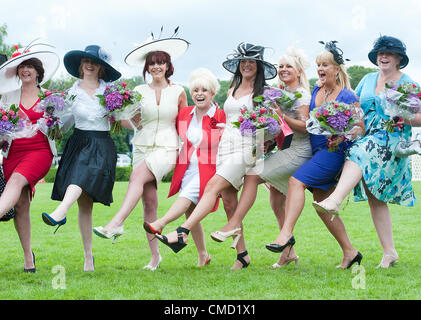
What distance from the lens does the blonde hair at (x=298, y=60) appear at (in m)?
7.37

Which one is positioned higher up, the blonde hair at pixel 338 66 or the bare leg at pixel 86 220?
the blonde hair at pixel 338 66

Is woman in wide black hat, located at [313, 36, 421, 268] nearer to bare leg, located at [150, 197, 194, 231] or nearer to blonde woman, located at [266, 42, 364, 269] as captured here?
blonde woman, located at [266, 42, 364, 269]

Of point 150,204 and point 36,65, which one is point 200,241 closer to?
point 150,204

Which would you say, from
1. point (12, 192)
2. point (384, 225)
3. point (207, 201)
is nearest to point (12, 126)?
point (12, 192)

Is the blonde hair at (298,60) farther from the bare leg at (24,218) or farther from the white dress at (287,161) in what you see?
the bare leg at (24,218)

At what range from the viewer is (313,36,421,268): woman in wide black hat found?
6.85 meters

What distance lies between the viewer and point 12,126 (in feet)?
22.7

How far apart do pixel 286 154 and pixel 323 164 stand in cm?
54

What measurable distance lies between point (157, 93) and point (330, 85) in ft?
7.31

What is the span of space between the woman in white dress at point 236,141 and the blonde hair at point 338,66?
61 cm

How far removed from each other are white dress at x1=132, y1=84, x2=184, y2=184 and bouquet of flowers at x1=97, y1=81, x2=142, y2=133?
0.28 metres

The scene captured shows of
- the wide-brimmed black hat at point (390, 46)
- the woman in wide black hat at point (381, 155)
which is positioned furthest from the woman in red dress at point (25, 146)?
the wide-brimmed black hat at point (390, 46)

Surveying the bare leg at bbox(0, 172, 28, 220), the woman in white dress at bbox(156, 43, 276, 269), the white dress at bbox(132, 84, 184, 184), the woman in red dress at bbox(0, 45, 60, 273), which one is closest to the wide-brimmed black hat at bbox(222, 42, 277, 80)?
the woman in white dress at bbox(156, 43, 276, 269)

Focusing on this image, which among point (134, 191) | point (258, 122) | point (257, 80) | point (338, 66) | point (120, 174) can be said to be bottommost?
point (120, 174)
